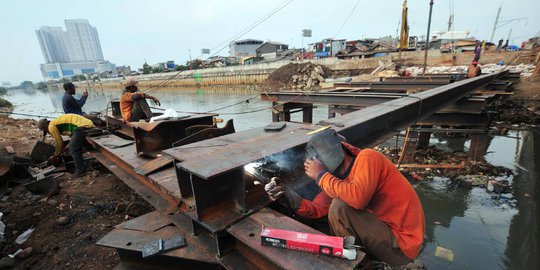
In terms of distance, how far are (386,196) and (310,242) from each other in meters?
0.82

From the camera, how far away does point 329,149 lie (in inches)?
72.3

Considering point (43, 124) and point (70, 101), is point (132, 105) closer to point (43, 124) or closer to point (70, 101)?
point (43, 124)

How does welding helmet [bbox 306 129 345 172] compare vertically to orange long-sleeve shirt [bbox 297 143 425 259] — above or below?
above

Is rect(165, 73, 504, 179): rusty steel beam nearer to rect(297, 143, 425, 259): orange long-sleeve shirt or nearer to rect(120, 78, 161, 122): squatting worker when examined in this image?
rect(297, 143, 425, 259): orange long-sleeve shirt

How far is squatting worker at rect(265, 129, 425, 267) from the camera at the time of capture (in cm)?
176

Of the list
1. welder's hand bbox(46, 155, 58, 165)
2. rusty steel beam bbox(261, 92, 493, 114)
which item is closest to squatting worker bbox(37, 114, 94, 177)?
welder's hand bbox(46, 155, 58, 165)

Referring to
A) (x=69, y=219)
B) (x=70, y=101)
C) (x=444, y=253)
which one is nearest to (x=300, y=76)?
(x=70, y=101)

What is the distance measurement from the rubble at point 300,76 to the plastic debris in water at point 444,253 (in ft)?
75.6

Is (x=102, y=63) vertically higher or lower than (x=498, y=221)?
higher

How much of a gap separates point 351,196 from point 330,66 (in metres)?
31.4

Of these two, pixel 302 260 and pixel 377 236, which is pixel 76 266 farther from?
pixel 377 236

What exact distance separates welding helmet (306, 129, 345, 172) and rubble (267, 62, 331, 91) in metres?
24.6

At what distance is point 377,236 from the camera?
5.90 feet

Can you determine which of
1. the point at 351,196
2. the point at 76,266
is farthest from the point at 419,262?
the point at 76,266
